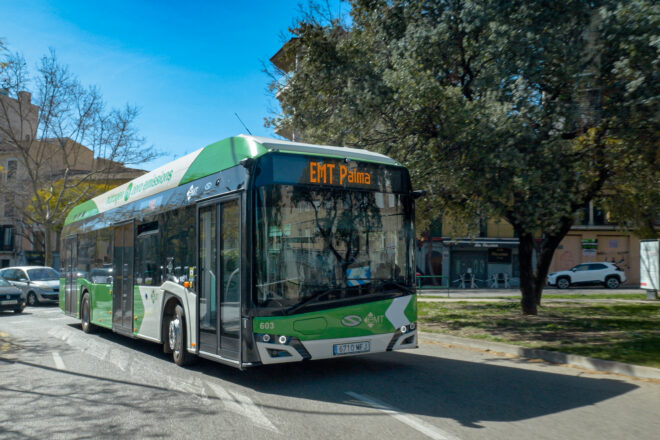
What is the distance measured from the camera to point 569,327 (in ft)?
41.5

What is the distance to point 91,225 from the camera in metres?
13.7

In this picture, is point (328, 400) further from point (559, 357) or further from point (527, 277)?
point (527, 277)

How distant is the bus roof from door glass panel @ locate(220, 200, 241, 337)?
707 millimetres

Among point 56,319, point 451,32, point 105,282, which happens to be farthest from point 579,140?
point 56,319

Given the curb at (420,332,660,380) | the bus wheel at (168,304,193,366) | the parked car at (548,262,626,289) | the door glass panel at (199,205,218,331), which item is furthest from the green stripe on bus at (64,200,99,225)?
the parked car at (548,262,626,289)

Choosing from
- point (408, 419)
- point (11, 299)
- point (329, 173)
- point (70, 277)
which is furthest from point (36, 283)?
point (408, 419)

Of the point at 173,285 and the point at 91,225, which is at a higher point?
the point at 91,225

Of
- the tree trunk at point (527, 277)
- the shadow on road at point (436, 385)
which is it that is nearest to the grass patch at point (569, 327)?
the tree trunk at point (527, 277)

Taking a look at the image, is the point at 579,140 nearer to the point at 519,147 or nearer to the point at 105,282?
the point at 519,147

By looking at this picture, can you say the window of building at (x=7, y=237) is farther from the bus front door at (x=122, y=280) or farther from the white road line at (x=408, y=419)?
the white road line at (x=408, y=419)

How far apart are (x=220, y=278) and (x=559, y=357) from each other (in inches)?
220

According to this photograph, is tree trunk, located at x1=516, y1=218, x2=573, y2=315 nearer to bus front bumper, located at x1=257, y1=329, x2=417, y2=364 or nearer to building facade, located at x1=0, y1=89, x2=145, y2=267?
bus front bumper, located at x1=257, y1=329, x2=417, y2=364

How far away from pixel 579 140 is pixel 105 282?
1111 cm

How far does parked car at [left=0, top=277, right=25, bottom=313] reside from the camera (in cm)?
2036
